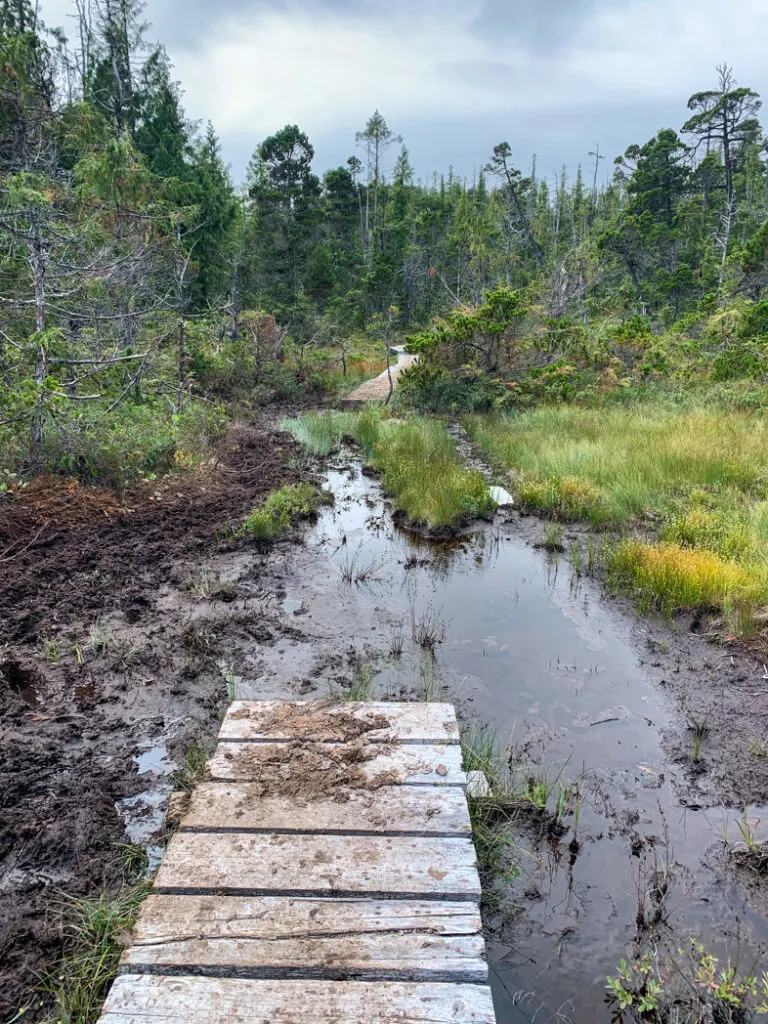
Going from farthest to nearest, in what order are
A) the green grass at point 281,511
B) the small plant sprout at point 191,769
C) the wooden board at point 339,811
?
the green grass at point 281,511, the small plant sprout at point 191,769, the wooden board at point 339,811

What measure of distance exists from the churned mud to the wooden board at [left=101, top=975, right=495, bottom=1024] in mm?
648

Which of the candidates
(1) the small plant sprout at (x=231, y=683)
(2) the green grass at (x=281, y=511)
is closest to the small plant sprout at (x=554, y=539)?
(2) the green grass at (x=281, y=511)

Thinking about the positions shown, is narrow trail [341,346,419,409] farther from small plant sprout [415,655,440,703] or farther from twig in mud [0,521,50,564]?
small plant sprout [415,655,440,703]

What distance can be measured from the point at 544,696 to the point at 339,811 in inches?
83.0

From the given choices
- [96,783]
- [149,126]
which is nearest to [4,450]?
[96,783]

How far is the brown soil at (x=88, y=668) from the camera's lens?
8.52 feet

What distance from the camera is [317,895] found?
2078 millimetres

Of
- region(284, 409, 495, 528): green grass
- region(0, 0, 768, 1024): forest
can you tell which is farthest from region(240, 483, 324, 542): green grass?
region(284, 409, 495, 528): green grass

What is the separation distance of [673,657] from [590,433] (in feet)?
21.3

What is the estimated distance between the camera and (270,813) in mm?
2438

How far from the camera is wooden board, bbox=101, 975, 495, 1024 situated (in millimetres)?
1693

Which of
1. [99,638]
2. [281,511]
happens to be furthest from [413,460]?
[99,638]

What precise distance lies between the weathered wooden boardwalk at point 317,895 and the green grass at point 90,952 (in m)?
0.31

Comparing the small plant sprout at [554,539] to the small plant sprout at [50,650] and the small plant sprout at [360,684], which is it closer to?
the small plant sprout at [360,684]
